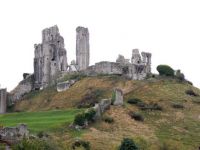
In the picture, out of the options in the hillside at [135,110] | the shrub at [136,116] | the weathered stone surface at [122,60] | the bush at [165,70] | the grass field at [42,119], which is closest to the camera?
the hillside at [135,110]

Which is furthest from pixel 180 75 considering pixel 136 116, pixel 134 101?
pixel 136 116

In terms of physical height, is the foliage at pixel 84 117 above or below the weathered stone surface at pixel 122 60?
below

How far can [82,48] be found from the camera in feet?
470

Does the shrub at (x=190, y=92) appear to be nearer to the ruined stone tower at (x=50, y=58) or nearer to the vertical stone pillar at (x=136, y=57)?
the vertical stone pillar at (x=136, y=57)

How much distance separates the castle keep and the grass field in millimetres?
21304

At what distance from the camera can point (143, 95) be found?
12062cm

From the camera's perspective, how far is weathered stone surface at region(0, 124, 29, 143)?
8418 centimetres

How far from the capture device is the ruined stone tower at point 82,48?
14300 centimetres

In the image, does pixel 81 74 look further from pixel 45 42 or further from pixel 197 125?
pixel 197 125

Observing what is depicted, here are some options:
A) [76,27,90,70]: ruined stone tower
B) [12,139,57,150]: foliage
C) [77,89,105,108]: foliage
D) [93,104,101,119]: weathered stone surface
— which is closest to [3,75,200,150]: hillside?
[77,89,105,108]: foliage

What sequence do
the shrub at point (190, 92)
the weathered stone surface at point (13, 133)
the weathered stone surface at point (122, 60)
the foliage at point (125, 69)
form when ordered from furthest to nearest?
1. the weathered stone surface at point (122, 60)
2. the foliage at point (125, 69)
3. the shrub at point (190, 92)
4. the weathered stone surface at point (13, 133)

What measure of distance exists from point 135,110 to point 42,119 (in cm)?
1586

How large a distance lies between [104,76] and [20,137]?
5068cm

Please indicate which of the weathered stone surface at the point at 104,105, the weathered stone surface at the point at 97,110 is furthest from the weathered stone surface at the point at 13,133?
the weathered stone surface at the point at 104,105
